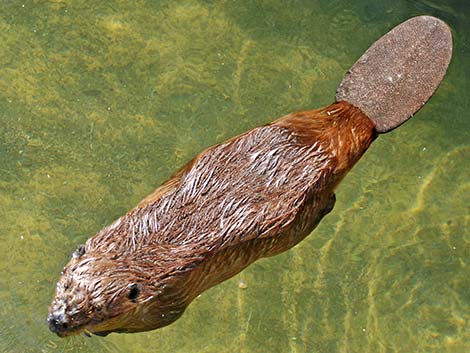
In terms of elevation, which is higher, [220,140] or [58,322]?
[58,322]

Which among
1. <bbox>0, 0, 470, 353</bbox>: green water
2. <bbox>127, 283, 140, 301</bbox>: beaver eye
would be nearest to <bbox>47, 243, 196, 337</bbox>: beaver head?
<bbox>127, 283, 140, 301</bbox>: beaver eye

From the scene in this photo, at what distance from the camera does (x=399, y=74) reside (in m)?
4.14

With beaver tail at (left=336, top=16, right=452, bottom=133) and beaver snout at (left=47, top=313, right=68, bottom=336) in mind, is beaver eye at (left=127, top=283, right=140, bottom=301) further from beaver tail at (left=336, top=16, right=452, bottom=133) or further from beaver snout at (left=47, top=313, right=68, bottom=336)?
beaver tail at (left=336, top=16, right=452, bottom=133)

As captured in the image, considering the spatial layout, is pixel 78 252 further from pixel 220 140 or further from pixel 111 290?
pixel 220 140

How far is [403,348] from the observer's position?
4.53 metres

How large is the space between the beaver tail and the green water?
77 centimetres

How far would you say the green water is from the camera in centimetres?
448

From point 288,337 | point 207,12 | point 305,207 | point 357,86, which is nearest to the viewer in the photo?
point 305,207

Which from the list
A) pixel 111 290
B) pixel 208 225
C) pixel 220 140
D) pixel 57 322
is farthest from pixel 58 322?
pixel 220 140

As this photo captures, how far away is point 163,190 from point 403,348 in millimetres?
1524

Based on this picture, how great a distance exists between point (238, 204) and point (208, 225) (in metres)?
0.15

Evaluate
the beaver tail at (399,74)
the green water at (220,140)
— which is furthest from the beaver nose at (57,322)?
the beaver tail at (399,74)

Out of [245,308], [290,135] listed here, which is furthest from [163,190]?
[245,308]

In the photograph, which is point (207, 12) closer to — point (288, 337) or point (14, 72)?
point (14, 72)
